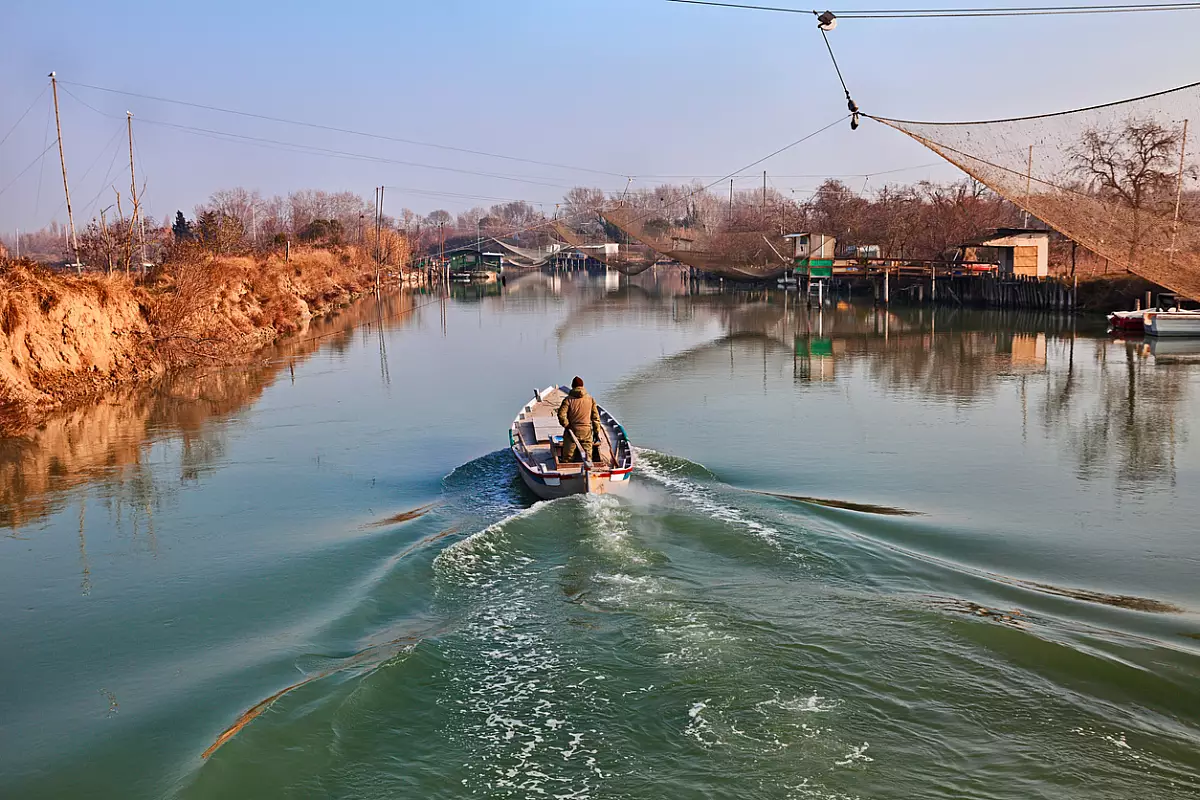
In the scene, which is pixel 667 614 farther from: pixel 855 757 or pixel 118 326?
pixel 118 326

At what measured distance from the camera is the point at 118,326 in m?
22.1

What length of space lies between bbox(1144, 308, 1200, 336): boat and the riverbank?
27.5 meters

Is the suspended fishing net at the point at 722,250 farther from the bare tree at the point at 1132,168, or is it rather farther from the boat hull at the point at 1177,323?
the bare tree at the point at 1132,168

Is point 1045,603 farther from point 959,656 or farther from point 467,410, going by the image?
point 467,410

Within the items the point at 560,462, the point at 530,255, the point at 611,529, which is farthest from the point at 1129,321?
the point at 530,255

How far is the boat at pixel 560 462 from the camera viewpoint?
11047 millimetres

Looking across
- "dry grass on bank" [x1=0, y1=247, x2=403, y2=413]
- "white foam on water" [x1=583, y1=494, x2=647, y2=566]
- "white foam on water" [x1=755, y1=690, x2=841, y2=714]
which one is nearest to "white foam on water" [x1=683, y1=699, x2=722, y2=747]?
"white foam on water" [x1=755, y1=690, x2=841, y2=714]

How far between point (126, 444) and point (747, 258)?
42588 millimetres

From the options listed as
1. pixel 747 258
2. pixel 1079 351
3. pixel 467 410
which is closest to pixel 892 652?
pixel 467 410

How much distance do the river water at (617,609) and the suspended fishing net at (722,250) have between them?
104 feet

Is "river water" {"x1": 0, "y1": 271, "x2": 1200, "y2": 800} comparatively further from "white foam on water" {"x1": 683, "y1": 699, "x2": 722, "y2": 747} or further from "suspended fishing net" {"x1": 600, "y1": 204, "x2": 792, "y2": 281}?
"suspended fishing net" {"x1": 600, "y1": 204, "x2": 792, "y2": 281}

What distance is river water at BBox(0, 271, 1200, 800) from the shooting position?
579cm

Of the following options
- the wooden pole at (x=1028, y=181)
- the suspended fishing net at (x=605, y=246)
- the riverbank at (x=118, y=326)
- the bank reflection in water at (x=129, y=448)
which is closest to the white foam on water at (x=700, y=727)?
the bank reflection in water at (x=129, y=448)

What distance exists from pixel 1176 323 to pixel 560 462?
79.8ft
